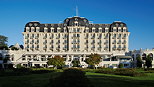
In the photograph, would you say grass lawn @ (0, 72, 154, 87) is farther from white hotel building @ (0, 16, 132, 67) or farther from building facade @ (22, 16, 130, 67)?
building facade @ (22, 16, 130, 67)

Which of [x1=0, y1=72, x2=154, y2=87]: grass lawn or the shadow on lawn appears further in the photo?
[x1=0, y1=72, x2=154, y2=87]: grass lawn

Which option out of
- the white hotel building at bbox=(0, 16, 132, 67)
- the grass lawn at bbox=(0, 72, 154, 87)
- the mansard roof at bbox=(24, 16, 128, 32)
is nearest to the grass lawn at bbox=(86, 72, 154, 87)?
the grass lawn at bbox=(0, 72, 154, 87)

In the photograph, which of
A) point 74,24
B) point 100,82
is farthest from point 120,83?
point 74,24

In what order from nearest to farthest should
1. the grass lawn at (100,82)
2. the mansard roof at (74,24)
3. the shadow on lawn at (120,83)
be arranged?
the shadow on lawn at (120,83) < the grass lawn at (100,82) < the mansard roof at (74,24)

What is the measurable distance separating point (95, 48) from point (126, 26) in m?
16.8

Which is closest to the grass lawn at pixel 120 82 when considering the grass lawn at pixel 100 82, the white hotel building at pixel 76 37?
the grass lawn at pixel 100 82

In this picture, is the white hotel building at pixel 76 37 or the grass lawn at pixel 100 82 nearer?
the grass lawn at pixel 100 82

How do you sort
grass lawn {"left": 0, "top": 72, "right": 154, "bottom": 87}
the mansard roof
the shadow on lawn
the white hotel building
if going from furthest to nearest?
1. the mansard roof
2. the white hotel building
3. grass lawn {"left": 0, "top": 72, "right": 154, "bottom": 87}
4. the shadow on lawn

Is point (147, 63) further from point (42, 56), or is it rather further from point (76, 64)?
point (42, 56)

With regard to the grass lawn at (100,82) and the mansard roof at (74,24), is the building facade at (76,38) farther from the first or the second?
the grass lawn at (100,82)

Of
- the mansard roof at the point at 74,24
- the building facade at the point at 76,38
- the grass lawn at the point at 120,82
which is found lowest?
the grass lawn at the point at 120,82

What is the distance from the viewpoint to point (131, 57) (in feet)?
258

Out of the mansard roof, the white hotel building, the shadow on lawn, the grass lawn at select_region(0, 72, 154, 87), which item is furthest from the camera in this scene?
the mansard roof

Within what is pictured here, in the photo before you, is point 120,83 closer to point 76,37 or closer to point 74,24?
point 76,37
